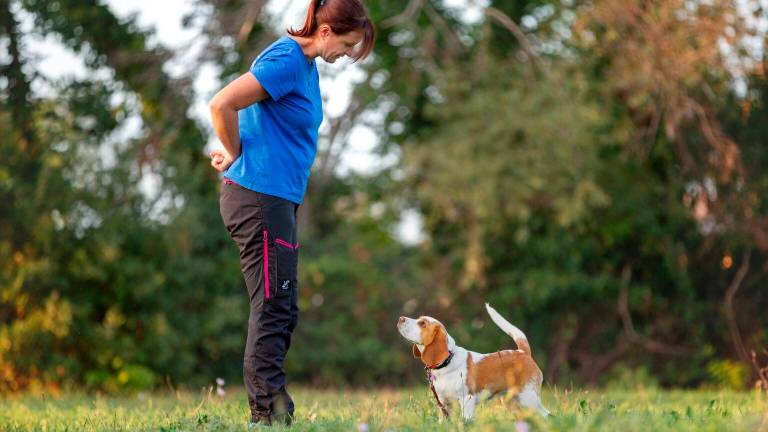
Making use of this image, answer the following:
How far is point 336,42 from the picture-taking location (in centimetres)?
405

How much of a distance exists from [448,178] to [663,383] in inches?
157

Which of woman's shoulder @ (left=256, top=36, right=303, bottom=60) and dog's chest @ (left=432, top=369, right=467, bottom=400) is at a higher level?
woman's shoulder @ (left=256, top=36, right=303, bottom=60)

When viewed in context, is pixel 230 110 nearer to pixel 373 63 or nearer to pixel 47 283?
pixel 47 283

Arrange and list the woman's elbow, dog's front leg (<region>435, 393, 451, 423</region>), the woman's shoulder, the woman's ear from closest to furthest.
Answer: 1. the woman's elbow
2. the woman's shoulder
3. the woman's ear
4. dog's front leg (<region>435, 393, 451, 423</region>)

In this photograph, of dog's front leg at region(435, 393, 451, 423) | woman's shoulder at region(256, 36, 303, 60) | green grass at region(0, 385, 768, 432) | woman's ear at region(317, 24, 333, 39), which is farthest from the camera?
dog's front leg at region(435, 393, 451, 423)

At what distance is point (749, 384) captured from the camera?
35.7 feet

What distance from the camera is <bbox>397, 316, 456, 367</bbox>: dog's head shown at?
13.6 ft

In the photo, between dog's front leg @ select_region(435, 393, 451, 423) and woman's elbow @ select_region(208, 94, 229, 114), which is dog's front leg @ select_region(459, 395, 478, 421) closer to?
dog's front leg @ select_region(435, 393, 451, 423)

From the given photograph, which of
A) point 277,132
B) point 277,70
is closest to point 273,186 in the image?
point 277,132

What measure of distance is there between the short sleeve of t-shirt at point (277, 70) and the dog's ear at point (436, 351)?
4.09 feet

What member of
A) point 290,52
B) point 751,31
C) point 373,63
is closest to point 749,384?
point 751,31

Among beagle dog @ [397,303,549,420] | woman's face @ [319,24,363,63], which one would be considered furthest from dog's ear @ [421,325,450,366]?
woman's face @ [319,24,363,63]

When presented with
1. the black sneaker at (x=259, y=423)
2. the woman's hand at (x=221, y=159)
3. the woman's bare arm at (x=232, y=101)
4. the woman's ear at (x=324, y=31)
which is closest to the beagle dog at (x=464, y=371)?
the black sneaker at (x=259, y=423)

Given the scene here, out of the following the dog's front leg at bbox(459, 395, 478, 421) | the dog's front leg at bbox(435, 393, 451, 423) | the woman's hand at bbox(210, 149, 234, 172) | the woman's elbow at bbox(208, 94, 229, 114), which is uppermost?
the woman's elbow at bbox(208, 94, 229, 114)
